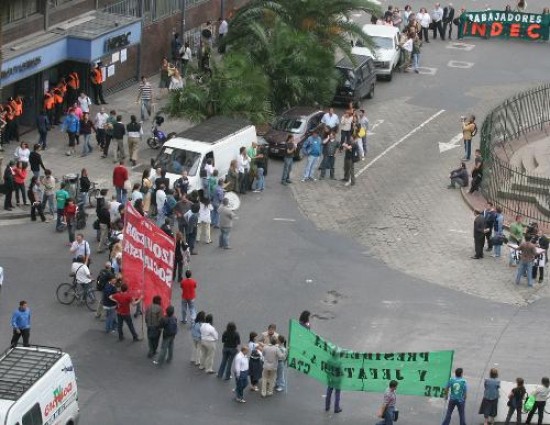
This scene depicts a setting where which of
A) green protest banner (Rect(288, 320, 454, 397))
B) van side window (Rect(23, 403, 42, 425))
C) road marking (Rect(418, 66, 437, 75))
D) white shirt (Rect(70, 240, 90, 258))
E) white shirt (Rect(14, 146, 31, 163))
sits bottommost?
road marking (Rect(418, 66, 437, 75))

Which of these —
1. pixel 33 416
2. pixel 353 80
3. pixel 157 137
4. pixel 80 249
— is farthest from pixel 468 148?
pixel 33 416

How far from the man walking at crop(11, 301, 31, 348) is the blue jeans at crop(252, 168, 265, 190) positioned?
13.1m

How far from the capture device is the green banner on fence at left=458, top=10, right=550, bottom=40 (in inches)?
2493

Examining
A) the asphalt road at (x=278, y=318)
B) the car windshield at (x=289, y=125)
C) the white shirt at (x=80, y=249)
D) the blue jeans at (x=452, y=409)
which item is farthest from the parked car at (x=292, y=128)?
the blue jeans at (x=452, y=409)

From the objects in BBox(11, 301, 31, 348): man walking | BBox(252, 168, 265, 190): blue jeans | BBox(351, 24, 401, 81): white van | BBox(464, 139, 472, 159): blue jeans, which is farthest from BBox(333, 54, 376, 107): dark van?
BBox(11, 301, 31, 348): man walking

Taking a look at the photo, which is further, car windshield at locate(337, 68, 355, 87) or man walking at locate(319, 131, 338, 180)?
car windshield at locate(337, 68, 355, 87)

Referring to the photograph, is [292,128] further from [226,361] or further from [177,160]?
[226,361]

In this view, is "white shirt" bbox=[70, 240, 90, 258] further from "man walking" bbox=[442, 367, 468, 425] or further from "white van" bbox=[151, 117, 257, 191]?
"man walking" bbox=[442, 367, 468, 425]

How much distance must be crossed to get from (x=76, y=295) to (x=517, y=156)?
18.4m

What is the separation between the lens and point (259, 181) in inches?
1711

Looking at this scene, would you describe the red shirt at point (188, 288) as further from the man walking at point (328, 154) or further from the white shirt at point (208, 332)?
the man walking at point (328, 154)

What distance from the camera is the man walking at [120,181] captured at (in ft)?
134

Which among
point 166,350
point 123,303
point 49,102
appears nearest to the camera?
point 166,350

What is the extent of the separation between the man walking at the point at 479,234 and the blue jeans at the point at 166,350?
10413mm
